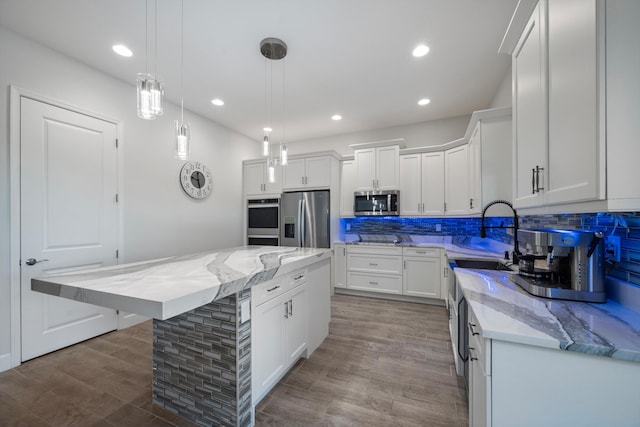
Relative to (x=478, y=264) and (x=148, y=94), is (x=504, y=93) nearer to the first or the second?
(x=478, y=264)

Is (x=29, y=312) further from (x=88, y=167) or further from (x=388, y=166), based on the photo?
(x=388, y=166)

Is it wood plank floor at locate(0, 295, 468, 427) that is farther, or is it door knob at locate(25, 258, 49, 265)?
door knob at locate(25, 258, 49, 265)

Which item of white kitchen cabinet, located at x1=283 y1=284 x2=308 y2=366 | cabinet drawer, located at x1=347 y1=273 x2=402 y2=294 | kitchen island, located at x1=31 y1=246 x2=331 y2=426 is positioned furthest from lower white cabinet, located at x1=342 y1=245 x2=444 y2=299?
kitchen island, located at x1=31 y1=246 x2=331 y2=426

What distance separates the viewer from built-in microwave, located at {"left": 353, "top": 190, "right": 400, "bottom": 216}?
12.7 ft

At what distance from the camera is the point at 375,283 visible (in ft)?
12.8

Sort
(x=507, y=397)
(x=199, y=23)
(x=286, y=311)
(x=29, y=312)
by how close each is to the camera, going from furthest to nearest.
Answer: (x=29, y=312) → (x=199, y=23) → (x=286, y=311) → (x=507, y=397)

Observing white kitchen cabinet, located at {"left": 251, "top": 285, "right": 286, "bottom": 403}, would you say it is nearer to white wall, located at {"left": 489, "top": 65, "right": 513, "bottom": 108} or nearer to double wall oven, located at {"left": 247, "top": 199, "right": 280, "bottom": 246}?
double wall oven, located at {"left": 247, "top": 199, "right": 280, "bottom": 246}

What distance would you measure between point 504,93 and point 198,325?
3703 mm

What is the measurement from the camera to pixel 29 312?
7.25 ft

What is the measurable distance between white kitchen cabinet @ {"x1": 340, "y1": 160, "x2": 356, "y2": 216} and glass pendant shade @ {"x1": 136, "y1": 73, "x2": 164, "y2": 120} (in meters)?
3.17

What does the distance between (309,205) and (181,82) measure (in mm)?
2373

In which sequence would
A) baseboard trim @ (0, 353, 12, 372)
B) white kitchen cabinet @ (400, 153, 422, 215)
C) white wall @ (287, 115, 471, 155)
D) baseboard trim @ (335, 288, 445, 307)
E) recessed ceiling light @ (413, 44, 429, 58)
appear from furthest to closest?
white wall @ (287, 115, 471, 155), white kitchen cabinet @ (400, 153, 422, 215), baseboard trim @ (335, 288, 445, 307), recessed ceiling light @ (413, 44, 429, 58), baseboard trim @ (0, 353, 12, 372)

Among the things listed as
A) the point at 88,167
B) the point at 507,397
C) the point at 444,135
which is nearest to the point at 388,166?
the point at 444,135

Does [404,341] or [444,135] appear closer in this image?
[404,341]
